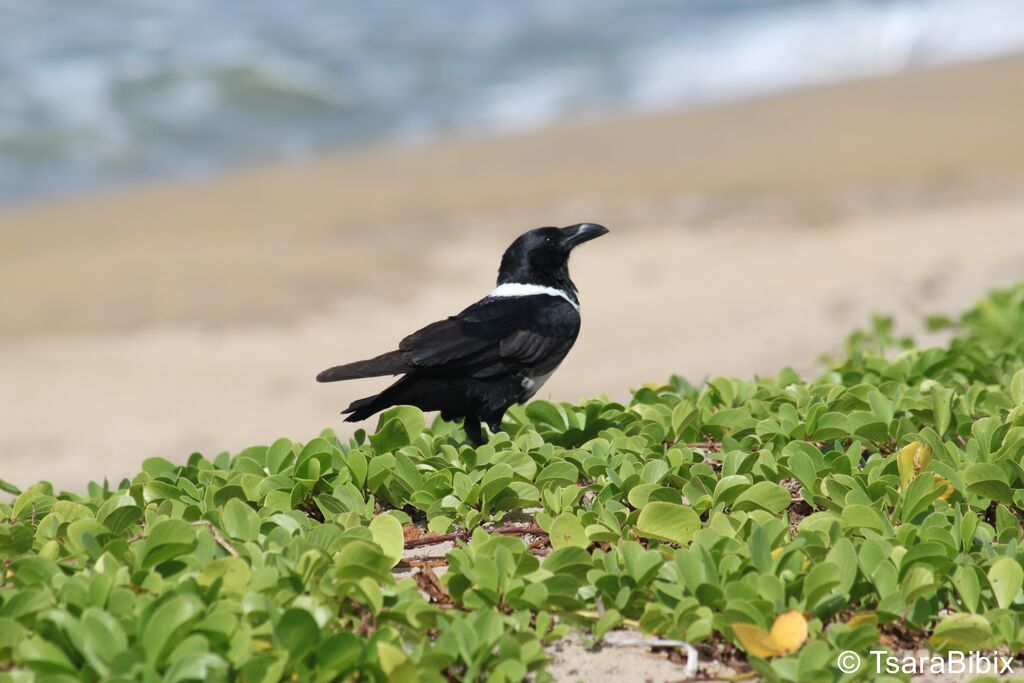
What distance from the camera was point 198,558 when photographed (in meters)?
3.13

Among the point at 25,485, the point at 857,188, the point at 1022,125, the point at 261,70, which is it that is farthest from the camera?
the point at 261,70

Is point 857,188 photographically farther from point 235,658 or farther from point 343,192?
point 235,658

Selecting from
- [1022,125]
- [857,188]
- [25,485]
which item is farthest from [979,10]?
[25,485]

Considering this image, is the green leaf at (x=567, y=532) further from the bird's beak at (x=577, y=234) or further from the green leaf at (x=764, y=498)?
the bird's beak at (x=577, y=234)

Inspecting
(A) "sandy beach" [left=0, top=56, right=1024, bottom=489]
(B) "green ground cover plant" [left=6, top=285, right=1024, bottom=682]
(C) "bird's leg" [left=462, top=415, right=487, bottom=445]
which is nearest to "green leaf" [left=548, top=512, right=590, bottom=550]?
(B) "green ground cover plant" [left=6, top=285, right=1024, bottom=682]

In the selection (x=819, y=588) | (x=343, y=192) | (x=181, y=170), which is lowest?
(x=819, y=588)

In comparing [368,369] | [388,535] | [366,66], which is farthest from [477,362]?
[366,66]

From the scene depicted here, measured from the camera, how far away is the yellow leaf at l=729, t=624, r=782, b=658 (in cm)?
282

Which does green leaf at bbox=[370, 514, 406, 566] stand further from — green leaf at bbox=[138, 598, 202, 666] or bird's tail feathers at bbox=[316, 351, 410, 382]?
bird's tail feathers at bbox=[316, 351, 410, 382]

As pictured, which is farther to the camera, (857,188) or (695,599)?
(857,188)

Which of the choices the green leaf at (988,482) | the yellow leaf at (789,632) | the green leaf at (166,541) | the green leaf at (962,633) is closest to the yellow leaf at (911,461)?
the green leaf at (988,482)

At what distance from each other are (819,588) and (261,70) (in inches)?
828

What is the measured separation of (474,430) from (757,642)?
204cm

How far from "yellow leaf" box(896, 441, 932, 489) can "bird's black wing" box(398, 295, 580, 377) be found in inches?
59.1
